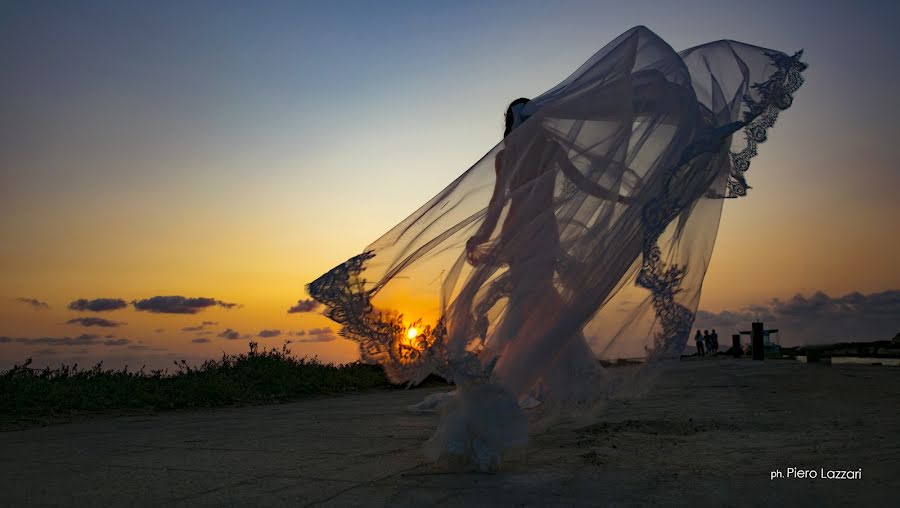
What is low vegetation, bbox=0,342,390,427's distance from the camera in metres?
8.50

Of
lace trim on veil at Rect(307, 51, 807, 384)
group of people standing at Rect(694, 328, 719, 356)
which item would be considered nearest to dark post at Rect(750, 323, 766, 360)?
group of people standing at Rect(694, 328, 719, 356)

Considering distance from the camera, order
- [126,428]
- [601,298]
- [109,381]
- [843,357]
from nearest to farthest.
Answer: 1. [601,298]
2. [126,428]
3. [109,381]
4. [843,357]

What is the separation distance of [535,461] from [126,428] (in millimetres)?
5050

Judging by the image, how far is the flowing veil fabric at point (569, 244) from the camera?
3727mm

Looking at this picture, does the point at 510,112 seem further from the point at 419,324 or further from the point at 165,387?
the point at 165,387

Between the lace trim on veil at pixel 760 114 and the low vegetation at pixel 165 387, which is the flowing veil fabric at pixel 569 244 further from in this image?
the low vegetation at pixel 165 387

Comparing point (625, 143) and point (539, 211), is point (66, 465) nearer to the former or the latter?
point (539, 211)

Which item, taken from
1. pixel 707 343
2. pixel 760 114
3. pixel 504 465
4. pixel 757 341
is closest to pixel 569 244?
pixel 504 465

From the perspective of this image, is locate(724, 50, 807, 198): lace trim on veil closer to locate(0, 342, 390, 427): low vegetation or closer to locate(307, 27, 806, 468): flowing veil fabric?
locate(307, 27, 806, 468): flowing veil fabric

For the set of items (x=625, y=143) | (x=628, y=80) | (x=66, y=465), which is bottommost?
(x=66, y=465)

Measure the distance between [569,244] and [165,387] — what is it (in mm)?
8494

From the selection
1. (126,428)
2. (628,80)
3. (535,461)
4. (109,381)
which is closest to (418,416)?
(126,428)

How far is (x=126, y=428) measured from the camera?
6.92 meters

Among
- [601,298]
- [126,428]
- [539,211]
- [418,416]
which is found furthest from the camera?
[418,416]
